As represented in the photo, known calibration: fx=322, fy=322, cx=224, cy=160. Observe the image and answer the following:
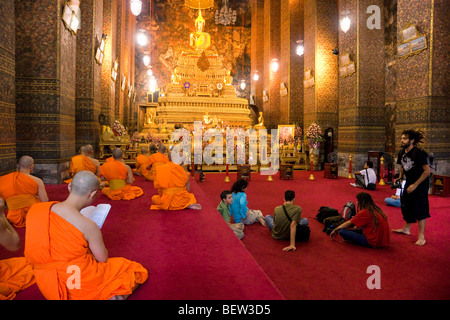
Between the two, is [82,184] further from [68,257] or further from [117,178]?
[117,178]

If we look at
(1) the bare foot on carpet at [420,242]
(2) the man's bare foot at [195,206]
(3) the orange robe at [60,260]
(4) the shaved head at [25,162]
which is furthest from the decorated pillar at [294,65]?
(3) the orange robe at [60,260]

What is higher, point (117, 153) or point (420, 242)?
point (117, 153)

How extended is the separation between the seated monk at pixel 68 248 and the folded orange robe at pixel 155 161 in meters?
4.99

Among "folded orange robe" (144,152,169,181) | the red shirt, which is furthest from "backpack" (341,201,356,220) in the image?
"folded orange robe" (144,152,169,181)

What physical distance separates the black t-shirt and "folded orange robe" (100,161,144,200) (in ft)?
14.3

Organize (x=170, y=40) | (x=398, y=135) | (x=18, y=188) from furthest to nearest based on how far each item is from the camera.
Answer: (x=170, y=40) → (x=398, y=135) → (x=18, y=188)

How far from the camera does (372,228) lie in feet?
13.0

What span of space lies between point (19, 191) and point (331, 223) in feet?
13.8

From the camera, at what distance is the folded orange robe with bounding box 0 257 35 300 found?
222 cm

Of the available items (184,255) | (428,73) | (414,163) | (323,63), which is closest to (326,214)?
(414,163)

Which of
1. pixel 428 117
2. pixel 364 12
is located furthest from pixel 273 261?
pixel 364 12

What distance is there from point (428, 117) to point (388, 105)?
8.01 meters

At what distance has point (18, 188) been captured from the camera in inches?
157
